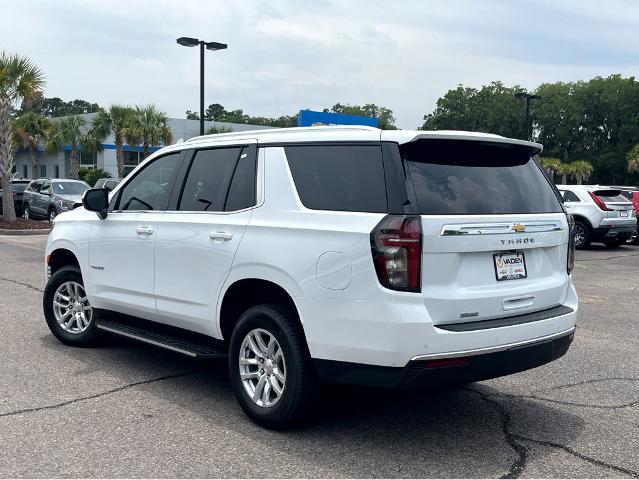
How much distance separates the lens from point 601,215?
17.7 meters

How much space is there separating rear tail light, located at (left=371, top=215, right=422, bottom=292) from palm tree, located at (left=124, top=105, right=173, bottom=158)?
3717 cm

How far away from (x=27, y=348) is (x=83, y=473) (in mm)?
3115

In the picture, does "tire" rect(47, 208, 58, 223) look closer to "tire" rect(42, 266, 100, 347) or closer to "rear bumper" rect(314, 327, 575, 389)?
"tire" rect(42, 266, 100, 347)

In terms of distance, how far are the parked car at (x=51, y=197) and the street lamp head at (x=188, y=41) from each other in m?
5.74

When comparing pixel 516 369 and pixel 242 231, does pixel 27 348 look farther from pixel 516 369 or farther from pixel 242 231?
pixel 516 369

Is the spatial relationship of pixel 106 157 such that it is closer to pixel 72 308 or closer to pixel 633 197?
pixel 633 197

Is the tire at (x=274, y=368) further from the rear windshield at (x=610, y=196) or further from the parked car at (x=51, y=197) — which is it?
the parked car at (x=51, y=197)

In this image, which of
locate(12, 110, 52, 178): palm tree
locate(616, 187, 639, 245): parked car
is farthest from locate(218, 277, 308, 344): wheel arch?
locate(12, 110, 52, 178): palm tree

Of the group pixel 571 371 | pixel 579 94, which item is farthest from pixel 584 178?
pixel 571 371

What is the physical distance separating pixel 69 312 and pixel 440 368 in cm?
411

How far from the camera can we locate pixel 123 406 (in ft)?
16.1

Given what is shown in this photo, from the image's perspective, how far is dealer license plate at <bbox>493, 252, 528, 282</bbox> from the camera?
4.23m

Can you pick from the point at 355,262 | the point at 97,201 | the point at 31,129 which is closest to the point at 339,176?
the point at 355,262

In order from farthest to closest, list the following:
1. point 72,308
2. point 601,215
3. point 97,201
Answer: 1. point 601,215
2. point 72,308
3. point 97,201
